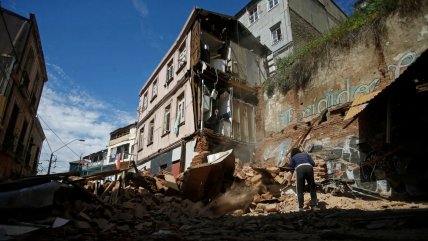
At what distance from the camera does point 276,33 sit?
20688 mm

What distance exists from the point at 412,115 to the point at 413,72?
7.52ft

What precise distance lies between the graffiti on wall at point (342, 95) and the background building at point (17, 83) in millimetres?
13363

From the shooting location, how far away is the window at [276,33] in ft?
66.6

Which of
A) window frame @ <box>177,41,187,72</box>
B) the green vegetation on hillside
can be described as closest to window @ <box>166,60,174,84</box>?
window frame @ <box>177,41,187,72</box>

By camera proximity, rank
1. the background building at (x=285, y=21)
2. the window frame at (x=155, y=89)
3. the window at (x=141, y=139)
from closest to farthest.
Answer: the window frame at (x=155, y=89), the background building at (x=285, y=21), the window at (x=141, y=139)

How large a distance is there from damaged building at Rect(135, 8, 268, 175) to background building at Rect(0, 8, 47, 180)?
7765 mm

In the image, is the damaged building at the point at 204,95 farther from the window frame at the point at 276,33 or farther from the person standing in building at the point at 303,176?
the person standing in building at the point at 303,176

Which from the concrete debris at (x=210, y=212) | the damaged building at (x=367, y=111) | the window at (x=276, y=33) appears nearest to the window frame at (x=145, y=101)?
the damaged building at (x=367, y=111)

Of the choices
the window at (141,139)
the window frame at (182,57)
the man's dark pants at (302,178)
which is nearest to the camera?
the man's dark pants at (302,178)

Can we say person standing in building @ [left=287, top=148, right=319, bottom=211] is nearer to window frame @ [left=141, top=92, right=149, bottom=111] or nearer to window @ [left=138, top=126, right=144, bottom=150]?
window @ [left=138, top=126, right=144, bottom=150]

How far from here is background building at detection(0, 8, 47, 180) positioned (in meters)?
13.3

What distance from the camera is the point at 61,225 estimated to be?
4.18 meters

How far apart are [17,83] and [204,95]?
10.5m

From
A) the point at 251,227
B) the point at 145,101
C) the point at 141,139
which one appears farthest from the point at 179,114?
the point at 251,227
